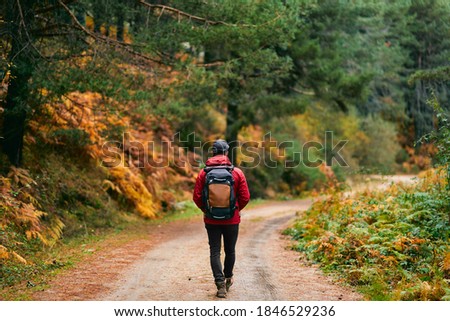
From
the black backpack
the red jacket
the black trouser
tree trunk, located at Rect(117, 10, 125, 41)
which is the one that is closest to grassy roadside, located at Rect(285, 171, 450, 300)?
the black trouser

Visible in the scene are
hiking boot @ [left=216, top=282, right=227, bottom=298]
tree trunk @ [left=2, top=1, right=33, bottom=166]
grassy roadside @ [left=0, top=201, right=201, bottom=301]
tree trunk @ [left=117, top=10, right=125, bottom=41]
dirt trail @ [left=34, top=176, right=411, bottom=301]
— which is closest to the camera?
hiking boot @ [left=216, top=282, right=227, bottom=298]

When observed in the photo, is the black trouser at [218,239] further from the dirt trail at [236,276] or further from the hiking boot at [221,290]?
the dirt trail at [236,276]

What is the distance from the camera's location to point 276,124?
3027cm

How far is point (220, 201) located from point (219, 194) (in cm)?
10

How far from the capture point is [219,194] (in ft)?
24.1

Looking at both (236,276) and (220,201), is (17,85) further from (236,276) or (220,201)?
(220,201)

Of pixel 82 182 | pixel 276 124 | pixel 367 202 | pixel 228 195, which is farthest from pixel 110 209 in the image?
pixel 276 124

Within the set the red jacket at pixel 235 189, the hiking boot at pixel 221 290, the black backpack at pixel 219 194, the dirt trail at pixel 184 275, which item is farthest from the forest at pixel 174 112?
the black backpack at pixel 219 194

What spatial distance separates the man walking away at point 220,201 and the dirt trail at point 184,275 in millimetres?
423

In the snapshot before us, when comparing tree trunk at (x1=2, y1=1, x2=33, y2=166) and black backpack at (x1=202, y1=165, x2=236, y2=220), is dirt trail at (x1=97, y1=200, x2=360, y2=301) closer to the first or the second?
black backpack at (x1=202, y1=165, x2=236, y2=220)

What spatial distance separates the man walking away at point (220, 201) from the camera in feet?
24.2

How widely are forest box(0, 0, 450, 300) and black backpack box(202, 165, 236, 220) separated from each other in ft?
7.92

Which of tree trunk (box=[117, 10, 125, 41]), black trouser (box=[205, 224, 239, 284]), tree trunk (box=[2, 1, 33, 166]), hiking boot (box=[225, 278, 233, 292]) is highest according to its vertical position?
tree trunk (box=[117, 10, 125, 41])

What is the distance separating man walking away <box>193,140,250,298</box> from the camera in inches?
290
